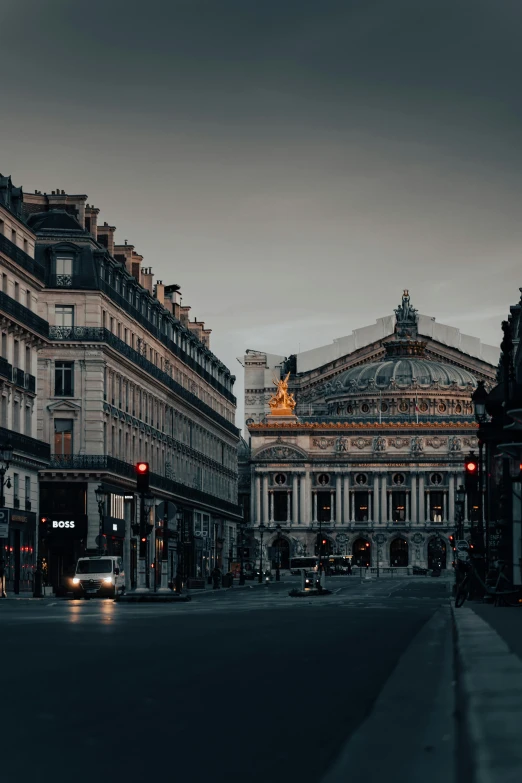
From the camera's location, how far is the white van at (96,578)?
6744 centimetres

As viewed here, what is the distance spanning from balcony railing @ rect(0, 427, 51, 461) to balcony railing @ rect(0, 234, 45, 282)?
27.5 ft

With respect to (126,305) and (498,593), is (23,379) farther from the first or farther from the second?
(498,593)

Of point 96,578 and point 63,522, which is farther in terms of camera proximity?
point 63,522

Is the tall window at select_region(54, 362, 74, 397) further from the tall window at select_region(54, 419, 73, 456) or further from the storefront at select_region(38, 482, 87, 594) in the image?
the storefront at select_region(38, 482, 87, 594)

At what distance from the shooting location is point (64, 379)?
8944cm

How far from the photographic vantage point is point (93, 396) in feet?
293

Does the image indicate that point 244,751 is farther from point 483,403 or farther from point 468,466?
point 468,466

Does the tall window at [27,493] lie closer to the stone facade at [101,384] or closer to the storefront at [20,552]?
the storefront at [20,552]

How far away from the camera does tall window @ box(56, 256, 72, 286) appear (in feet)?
292

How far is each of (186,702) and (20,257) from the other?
204 ft

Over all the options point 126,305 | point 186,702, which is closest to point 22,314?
point 126,305

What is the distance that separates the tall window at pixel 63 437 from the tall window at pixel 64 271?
8.20m

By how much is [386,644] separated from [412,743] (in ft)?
53.0

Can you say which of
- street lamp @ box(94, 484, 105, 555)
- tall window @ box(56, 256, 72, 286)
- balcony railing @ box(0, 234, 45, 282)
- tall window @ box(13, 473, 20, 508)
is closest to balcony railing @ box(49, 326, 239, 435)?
tall window @ box(56, 256, 72, 286)
